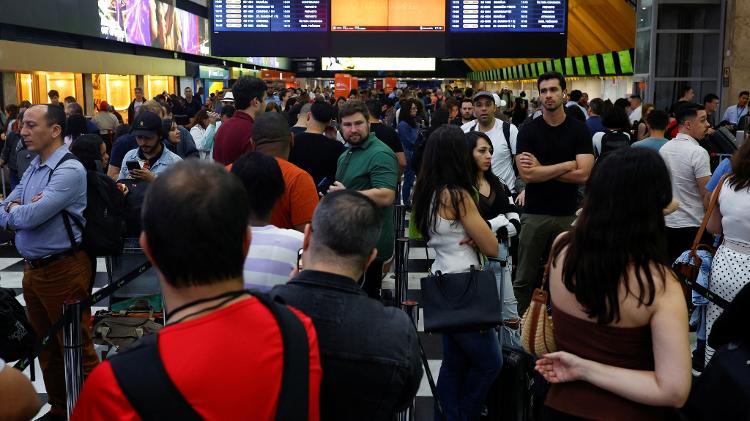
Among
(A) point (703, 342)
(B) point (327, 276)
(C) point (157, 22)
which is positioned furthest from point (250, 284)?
(C) point (157, 22)

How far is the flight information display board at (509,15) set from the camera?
12359 millimetres

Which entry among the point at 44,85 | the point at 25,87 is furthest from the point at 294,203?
the point at 44,85

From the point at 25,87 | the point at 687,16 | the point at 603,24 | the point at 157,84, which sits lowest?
the point at 25,87

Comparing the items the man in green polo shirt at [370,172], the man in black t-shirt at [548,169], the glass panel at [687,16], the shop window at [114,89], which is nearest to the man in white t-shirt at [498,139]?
the man in black t-shirt at [548,169]

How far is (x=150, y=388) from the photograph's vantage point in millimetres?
1447

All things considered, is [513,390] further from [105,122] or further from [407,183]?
[105,122]

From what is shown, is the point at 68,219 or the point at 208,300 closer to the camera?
the point at 208,300

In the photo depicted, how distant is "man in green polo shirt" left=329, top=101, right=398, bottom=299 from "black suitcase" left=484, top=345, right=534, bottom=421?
1188mm

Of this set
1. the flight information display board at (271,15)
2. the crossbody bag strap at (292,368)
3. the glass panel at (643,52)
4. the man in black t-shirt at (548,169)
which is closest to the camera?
the crossbody bag strap at (292,368)

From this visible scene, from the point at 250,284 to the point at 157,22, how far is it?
95.2ft

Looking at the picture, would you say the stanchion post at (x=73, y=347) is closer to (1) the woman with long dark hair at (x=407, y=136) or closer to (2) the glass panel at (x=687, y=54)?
(1) the woman with long dark hair at (x=407, y=136)

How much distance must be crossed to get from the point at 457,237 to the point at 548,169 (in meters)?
→ 1.58

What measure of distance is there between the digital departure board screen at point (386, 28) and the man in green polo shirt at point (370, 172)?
8.38 m

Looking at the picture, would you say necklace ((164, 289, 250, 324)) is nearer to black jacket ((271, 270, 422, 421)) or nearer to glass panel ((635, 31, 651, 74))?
black jacket ((271, 270, 422, 421))
